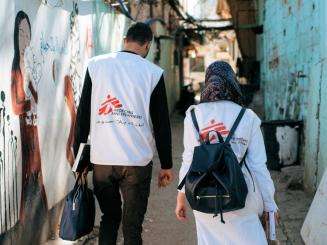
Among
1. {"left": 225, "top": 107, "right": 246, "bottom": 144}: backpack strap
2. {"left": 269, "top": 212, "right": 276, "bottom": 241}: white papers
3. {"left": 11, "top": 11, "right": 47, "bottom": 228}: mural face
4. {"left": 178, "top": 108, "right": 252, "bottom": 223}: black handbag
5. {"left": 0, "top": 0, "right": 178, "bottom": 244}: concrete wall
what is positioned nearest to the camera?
{"left": 178, "top": 108, "right": 252, "bottom": 223}: black handbag

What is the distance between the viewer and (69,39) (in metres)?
5.74

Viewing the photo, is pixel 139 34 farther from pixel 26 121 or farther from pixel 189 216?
pixel 189 216

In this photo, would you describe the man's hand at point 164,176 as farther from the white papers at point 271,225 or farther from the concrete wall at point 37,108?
the concrete wall at point 37,108

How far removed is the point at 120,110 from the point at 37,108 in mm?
1215

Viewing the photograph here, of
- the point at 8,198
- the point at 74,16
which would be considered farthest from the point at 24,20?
the point at 74,16

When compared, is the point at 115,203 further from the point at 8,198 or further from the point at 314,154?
the point at 314,154

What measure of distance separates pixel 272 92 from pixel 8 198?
9788 millimetres

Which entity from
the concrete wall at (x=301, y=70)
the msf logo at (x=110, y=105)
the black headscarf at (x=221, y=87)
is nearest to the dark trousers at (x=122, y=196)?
the msf logo at (x=110, y=105)

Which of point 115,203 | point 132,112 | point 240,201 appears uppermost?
point 132,112

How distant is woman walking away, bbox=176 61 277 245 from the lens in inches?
115

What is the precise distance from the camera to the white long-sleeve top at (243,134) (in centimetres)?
293

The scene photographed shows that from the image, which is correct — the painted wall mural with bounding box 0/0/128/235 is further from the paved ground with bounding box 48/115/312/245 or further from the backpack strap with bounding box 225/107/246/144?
the backpack strap with bounding box 225/107/246/144

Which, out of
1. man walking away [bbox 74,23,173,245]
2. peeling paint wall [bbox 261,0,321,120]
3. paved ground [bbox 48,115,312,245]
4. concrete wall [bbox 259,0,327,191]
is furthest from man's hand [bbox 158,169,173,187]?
peeling paint wall [bbox 261,0,321,120]

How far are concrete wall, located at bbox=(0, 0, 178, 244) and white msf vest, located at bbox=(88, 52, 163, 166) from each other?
62cm
